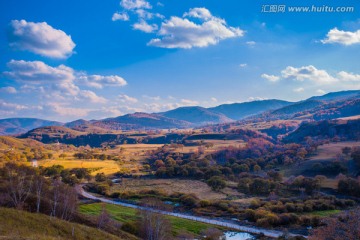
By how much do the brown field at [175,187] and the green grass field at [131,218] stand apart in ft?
93.1

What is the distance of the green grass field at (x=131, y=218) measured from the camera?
67275 millimetres

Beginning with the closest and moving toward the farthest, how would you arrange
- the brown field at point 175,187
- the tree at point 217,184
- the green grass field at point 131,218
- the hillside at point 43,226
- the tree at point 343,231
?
the tree at point 343,231 < the hillside at point 43,226 < the green grass field at point 131,218 < the brown field at point 175,187 < the tree at point 217,184

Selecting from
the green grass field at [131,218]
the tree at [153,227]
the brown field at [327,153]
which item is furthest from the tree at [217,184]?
the brown field at [327,153]

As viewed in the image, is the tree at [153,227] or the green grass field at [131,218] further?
the green grass field at [131,218]

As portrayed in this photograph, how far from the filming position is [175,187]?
401ft

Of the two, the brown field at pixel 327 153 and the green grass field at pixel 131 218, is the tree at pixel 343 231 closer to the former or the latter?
the green grass field at pixel 131 218

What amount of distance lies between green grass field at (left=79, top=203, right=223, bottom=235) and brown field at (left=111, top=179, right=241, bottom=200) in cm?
2838

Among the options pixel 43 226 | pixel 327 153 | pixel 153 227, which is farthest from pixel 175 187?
pixel 327 153

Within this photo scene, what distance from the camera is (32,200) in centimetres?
5356

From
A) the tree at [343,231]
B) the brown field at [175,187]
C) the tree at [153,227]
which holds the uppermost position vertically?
the tree at [343,231]

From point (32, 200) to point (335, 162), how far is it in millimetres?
120201

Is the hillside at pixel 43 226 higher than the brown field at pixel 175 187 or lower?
higher

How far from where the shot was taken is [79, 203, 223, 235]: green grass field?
6728 centimetres

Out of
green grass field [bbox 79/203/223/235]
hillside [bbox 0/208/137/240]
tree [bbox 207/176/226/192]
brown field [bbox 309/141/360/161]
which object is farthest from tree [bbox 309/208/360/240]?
brown field [bbox 309/141/360/161]
